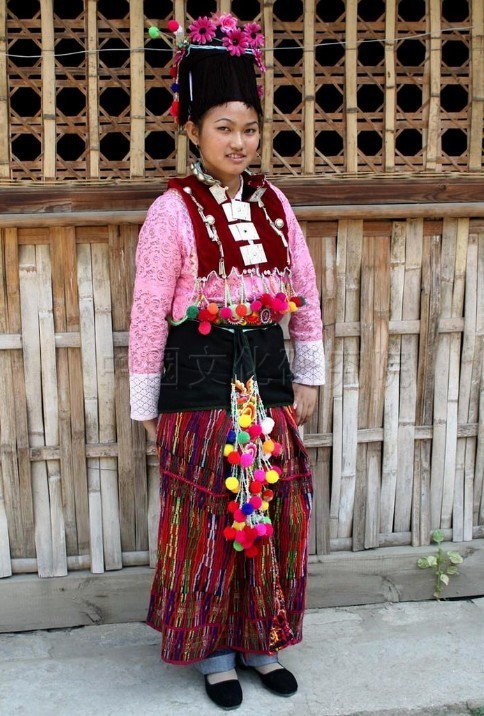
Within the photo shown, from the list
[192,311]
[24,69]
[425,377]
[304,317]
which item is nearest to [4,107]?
[24,69]

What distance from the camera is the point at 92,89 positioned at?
2.85 m

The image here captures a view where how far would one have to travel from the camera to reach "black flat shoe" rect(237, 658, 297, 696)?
267 cm

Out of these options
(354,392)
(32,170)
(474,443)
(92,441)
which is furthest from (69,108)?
(474,443)

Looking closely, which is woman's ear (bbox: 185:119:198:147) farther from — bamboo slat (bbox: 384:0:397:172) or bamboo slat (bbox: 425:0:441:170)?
bamboo slat (bbox: 425:0:441:170)

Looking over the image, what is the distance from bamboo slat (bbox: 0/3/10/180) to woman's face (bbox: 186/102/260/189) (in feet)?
2.68

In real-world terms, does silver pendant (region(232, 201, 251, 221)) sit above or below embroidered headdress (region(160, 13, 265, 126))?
below

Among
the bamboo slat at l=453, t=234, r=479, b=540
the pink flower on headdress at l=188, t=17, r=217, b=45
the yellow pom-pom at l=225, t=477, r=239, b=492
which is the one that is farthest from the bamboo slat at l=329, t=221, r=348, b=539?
the pink flower on headdress at l=188, t=17, r=217, b=45

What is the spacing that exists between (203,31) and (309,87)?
0.70 meters

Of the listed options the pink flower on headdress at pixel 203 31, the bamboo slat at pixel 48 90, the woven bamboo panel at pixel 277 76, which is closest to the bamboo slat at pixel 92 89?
the woven bamboo panel at pixel 277 76

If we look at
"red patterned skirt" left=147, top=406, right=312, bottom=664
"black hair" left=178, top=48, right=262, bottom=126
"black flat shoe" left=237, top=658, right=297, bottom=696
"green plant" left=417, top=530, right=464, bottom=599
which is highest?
"black hair" left=178, top=48, right=262, bottom=126

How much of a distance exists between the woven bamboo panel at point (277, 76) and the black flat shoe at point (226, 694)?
6.07 feet

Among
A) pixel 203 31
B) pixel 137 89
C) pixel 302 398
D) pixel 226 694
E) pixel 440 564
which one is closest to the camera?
pixel 203 31

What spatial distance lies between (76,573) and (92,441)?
22.0 inches

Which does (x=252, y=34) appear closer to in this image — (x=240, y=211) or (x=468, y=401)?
(x=240, y=211)
